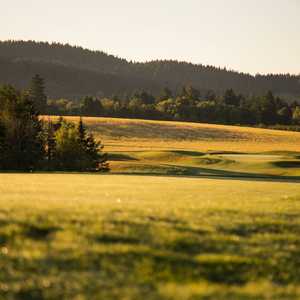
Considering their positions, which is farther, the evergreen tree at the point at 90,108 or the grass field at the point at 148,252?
the evergreen tree at the point at 90,108

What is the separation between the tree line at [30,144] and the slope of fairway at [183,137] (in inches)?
540

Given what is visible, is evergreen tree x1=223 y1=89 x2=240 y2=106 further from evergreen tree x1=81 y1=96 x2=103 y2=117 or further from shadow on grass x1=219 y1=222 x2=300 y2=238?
shadow on grass x1=219 y1=222 x2=300 y2=238

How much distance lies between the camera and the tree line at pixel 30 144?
65.4 meters

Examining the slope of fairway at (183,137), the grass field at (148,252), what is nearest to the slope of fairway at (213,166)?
the slope of fairway at (183,137)

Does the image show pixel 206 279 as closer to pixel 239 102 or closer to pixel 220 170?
pixel 220 170

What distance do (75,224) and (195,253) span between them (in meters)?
2.73

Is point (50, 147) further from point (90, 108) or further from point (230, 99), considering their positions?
point (230, 99)

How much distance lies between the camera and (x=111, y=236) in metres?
10.5

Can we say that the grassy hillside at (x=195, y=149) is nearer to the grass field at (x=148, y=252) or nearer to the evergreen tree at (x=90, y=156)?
the evergreen tree at (x=90, y=156)

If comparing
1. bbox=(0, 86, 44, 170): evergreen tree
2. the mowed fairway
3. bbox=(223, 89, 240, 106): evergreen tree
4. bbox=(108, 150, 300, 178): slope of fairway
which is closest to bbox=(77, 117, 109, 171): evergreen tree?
bbox=(108, 150, 300, 178): slope of fairway

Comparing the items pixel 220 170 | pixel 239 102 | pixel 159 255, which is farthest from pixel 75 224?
pixel 239 102

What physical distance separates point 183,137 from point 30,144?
44.3m

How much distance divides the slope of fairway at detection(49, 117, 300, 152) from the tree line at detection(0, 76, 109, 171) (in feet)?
45.0

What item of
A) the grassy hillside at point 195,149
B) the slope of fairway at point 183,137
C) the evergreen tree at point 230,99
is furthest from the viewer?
the evergreen tree at point 230,99
